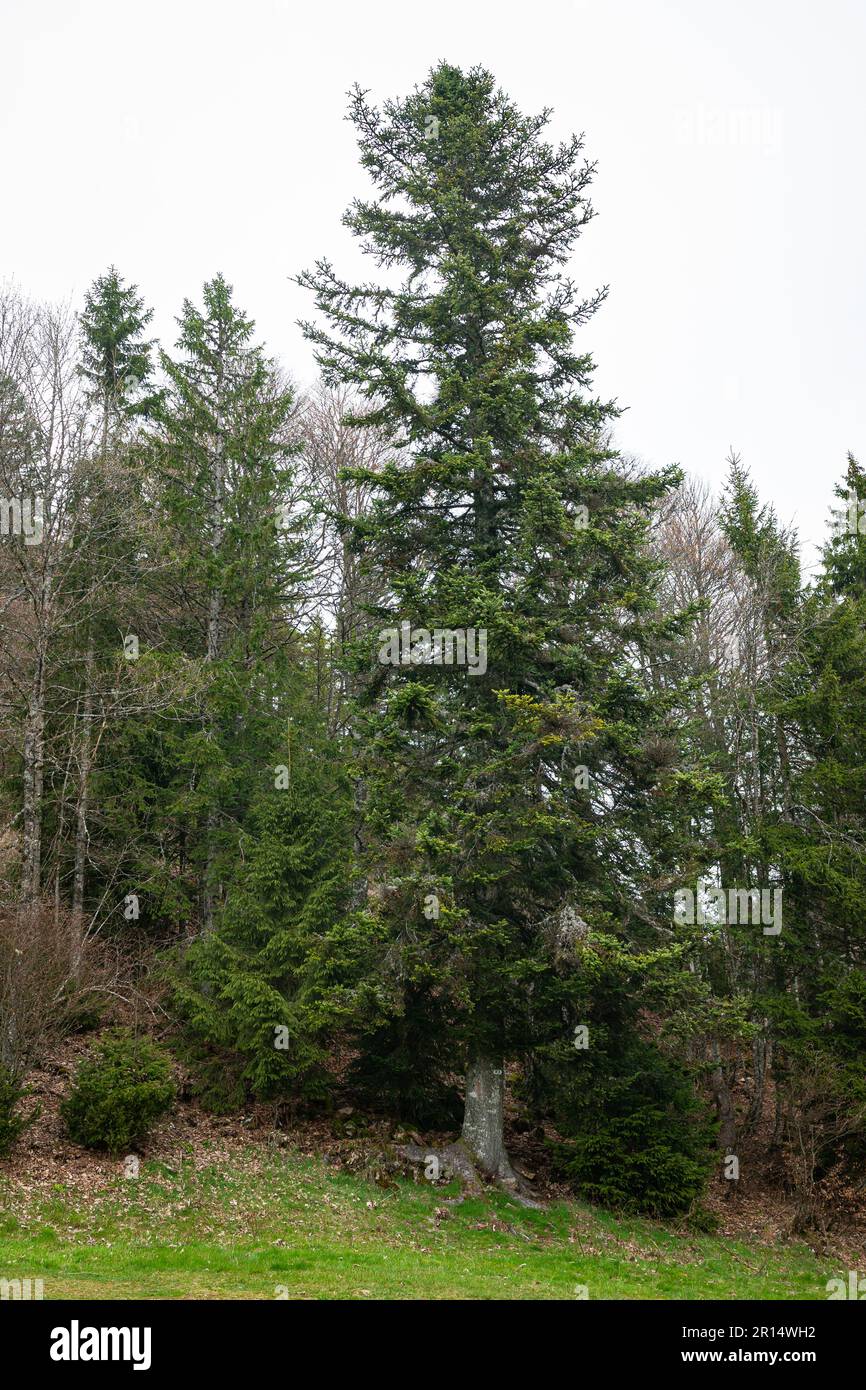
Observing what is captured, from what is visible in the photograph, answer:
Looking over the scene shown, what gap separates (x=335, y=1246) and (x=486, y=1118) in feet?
10.4

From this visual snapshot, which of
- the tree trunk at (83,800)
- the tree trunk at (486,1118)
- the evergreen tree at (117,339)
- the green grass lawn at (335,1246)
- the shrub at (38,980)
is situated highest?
the evergreen tree at (117,339)

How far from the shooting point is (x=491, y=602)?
1252cm

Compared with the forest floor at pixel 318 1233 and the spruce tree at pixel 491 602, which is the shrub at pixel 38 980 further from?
the spruce tree at pixel 491 602

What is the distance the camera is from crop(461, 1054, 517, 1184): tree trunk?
512 inches

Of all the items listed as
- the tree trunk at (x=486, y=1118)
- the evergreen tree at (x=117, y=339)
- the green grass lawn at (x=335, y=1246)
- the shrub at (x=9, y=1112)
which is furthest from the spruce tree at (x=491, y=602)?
the evergreen tree at (x=117, y=339)

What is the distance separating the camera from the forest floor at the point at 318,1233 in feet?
30.6

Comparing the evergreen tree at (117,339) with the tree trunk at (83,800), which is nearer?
the tree trunk at (83,800)

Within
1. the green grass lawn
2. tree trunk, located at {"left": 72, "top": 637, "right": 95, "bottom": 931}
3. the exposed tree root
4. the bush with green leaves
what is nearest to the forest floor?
the green grass lawn

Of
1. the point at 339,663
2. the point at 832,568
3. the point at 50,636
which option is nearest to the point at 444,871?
the point at 339,663

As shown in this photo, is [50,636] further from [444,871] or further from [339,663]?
[444,871]

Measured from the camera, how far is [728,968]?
16984mm

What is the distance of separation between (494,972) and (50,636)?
9182mm

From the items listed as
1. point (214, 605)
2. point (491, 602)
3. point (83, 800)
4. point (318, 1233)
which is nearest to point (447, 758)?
point (491, 602)

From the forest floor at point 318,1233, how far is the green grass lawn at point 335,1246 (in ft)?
0.08
